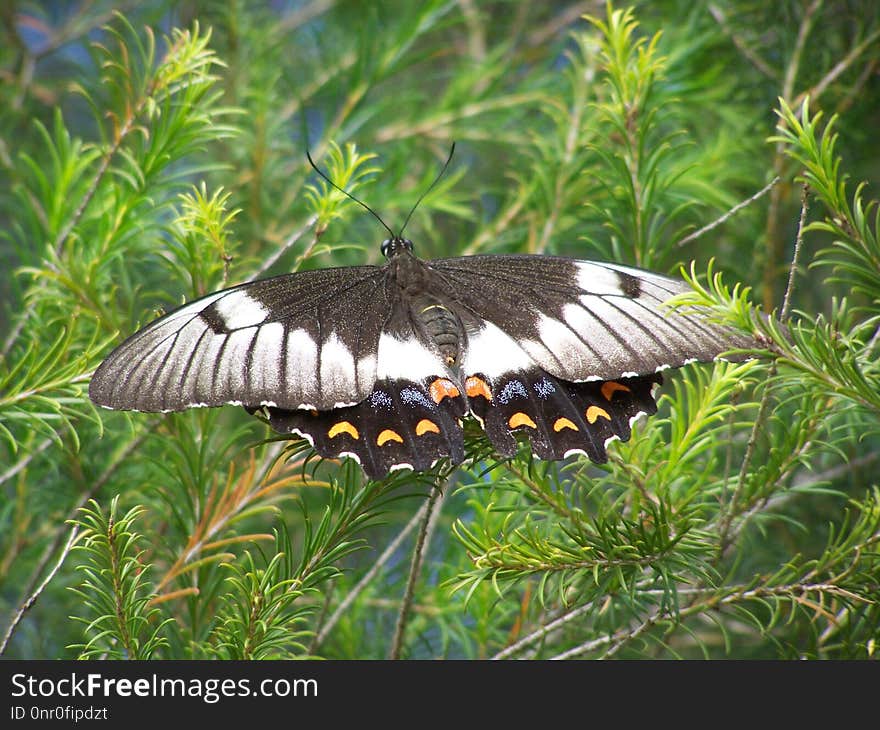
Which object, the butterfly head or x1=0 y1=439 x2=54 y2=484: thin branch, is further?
the butterfly head

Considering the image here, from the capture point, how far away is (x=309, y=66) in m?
1.73

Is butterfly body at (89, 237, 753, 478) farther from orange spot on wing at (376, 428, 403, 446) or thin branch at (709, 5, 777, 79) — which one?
thin branch at (709, 5, 777, 79)

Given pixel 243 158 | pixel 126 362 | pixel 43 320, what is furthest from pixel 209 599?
pixel 243 158

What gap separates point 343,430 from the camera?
3.08 ft

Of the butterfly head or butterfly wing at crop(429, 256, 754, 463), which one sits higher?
the butterfly head

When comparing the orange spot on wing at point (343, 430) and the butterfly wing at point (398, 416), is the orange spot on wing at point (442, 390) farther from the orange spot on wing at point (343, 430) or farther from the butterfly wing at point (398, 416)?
the orange spot on wing at point (343, 430)

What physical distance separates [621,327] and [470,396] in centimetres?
20

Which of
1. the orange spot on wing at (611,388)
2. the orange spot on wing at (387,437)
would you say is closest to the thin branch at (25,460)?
the orange spot on wing at (387,437)

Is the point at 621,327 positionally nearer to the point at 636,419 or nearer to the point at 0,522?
the point at 636,419

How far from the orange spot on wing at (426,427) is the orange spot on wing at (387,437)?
0.9 inches

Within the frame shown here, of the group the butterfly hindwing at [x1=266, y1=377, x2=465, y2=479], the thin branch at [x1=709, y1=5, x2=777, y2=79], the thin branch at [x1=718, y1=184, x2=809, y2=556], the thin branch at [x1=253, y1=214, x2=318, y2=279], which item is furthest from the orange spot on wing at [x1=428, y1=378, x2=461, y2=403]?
the thin branch at [x1=709, y1=5, x2=777, y2=79]

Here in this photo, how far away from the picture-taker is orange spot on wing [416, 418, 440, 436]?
943 millimetres

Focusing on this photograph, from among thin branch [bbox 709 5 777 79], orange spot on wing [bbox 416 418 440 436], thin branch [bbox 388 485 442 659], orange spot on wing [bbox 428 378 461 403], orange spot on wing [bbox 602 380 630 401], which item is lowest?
thin branch [bbox 388 485 442 659]

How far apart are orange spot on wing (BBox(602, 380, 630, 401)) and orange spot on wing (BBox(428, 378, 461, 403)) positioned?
18 centimetres
